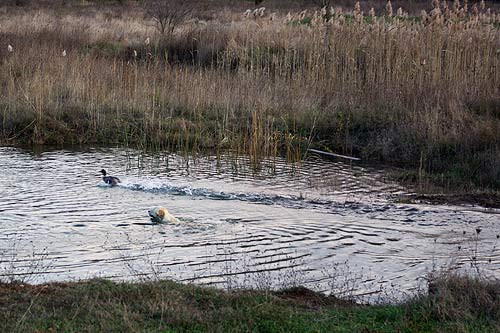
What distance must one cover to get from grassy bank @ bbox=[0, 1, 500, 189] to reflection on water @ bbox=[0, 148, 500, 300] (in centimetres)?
128

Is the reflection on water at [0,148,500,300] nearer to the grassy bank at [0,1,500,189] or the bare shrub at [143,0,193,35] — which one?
the grassy bank at [0,1,500,189]

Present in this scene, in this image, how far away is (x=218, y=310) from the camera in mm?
6023

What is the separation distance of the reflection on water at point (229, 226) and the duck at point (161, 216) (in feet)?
0.49

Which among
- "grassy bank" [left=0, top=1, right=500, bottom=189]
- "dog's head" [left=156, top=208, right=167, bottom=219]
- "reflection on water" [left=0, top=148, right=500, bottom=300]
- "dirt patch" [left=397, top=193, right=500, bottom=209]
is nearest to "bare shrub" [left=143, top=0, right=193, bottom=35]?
"grassy bank" [left=0, top=1, right=500, bottom=189]

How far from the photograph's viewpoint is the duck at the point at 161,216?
932cm

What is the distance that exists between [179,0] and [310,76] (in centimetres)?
1384

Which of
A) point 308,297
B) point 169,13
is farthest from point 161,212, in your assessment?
point 169,13

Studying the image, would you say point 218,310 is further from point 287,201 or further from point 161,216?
point 287,201

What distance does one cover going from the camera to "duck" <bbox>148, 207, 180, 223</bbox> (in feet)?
30.6

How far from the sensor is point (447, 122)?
1383 cm

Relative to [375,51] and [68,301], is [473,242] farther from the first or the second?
[375,51]

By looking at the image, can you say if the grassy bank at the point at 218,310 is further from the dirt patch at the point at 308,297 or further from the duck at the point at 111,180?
the duck at the point at 111,180

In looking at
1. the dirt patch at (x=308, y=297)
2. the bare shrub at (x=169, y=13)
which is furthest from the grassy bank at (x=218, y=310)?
the bare shrub at (x=169, y=13)

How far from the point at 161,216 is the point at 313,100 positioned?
7011 millimetres
